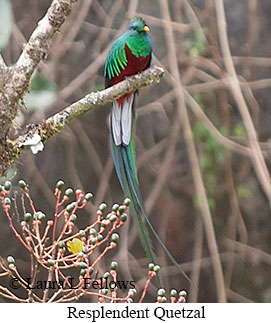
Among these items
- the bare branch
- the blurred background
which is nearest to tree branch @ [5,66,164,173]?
the bare branch

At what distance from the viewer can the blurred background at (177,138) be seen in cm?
233

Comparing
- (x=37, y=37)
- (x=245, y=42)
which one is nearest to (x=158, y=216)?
(x=245, y=42)

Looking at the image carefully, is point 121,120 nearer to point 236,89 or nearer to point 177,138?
point 236,89

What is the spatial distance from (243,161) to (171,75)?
1.79 ft

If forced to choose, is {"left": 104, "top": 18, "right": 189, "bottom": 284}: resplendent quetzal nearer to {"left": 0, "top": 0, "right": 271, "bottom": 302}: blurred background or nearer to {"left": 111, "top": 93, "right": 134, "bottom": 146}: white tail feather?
{"left": 111, "top": 93, "right": 134, "bottom": 146}: white tail feather

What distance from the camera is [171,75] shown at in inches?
87.6

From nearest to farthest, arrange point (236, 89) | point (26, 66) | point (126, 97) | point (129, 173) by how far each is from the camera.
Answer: point (26, 66) → point (129, 173) → point (126, 97) → point (236, 89)

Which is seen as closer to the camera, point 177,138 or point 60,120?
point 60,120

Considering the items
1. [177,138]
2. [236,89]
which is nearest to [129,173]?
[236,89]

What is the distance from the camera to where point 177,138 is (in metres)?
2.48

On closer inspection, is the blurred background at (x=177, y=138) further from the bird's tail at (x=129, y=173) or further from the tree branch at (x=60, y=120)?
the tree branch at (x=60, y=120)

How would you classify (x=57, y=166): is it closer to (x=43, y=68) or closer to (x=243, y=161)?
(x=43, y=68)

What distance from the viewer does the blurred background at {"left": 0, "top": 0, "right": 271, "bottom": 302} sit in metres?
2.33

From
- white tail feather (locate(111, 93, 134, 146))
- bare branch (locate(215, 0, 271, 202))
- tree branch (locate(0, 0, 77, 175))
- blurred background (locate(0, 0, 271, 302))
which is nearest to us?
tree branch (locate(0, 0, 77, 175))
